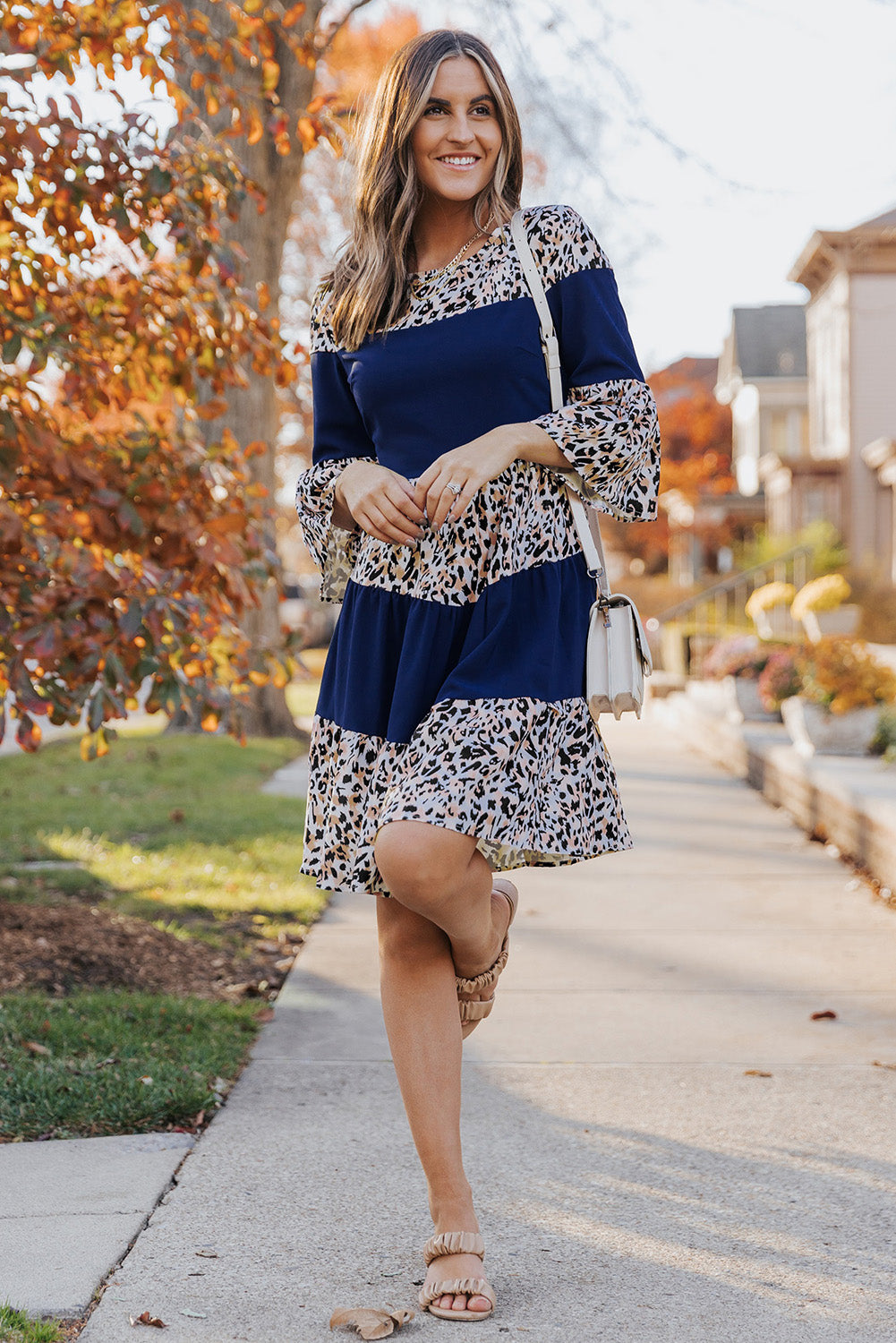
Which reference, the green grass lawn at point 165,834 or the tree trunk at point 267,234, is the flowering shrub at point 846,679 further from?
the tree trunk at point 267,234

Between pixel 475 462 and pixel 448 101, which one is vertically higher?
pixel 448 101

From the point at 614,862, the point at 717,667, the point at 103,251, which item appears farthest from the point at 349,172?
the point at 717,667

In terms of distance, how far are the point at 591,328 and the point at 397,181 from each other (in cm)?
48

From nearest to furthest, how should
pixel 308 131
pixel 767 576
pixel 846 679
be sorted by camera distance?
pixel 308 131
pixel 846 679
pixel 767 576

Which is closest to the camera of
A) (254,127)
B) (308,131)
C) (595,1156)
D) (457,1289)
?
(457,1289)

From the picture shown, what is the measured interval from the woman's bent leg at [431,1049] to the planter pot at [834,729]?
6.76 metres

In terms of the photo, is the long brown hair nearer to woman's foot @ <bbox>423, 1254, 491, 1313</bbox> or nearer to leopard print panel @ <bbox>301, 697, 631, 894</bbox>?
leopard print panel @ <bbox>301, 697, 631, 894</bbox>

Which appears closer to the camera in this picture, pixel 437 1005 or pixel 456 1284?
pixel 456 1284

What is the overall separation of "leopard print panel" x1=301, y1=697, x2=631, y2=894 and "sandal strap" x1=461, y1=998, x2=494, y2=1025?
0.29 meters

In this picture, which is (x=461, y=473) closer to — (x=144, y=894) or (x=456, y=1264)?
(x=456, y=1264)

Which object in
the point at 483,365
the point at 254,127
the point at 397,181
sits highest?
the point at 254,127

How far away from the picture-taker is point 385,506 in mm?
2494

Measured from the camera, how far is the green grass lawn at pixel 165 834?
598 centimetres

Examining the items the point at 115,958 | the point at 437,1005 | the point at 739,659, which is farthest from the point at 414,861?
the point at 739,659
